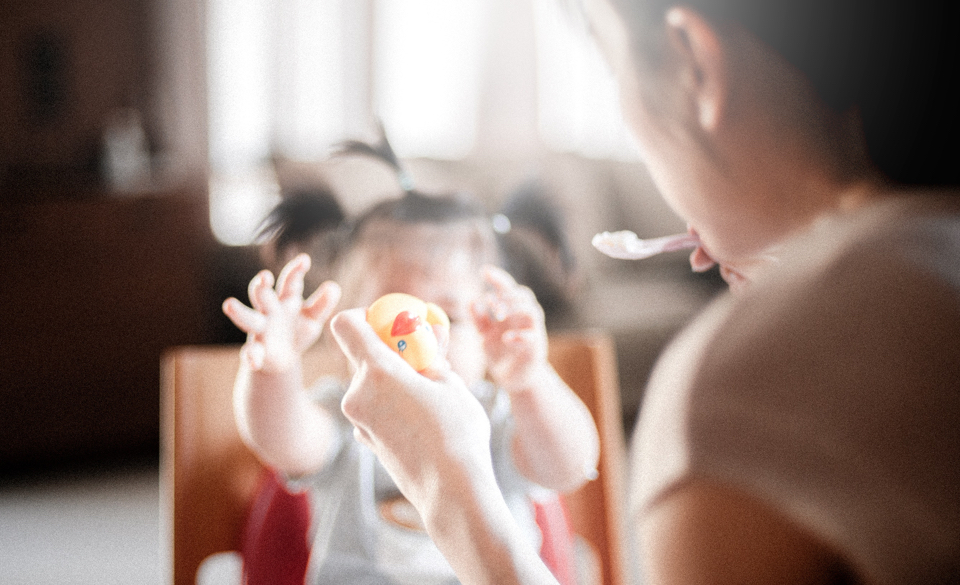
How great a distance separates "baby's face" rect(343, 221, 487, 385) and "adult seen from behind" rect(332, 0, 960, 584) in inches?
8.8

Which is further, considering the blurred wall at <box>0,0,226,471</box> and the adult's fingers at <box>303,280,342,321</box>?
the blurred wall at <box>0,0,226,471</box>

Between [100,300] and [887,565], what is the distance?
159cm

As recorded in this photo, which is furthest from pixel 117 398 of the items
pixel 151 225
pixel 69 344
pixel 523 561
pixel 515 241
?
pixel 523 561

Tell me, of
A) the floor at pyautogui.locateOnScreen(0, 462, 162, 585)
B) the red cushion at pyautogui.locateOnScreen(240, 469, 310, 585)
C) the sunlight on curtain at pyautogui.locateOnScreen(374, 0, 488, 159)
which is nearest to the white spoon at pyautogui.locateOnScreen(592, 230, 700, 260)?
the red cushion at pyautogui.locateOnScreen(240, 469, 310, 585)

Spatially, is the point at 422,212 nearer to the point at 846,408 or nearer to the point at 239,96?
the point at 846,408

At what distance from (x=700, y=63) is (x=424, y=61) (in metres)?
2.29

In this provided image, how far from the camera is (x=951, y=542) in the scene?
187 millimetres

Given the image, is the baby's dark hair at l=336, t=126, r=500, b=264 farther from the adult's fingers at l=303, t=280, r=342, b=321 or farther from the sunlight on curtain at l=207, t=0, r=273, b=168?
the sunlight on curtain at l=207, t=0, r=273, b=168

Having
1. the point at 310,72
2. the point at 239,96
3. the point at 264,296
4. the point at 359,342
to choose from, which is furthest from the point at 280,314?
the point at 310,72

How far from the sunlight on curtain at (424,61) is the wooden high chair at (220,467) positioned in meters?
1.79

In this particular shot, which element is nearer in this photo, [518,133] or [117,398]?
[117,398]

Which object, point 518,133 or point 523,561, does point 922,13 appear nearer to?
point 523,561

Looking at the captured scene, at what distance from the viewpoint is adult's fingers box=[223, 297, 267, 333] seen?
353mm

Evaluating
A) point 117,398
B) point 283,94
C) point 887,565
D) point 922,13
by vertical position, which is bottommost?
point 117,398
